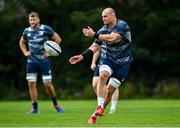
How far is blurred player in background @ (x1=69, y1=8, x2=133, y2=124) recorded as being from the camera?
12773mm

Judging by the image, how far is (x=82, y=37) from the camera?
1351 inches

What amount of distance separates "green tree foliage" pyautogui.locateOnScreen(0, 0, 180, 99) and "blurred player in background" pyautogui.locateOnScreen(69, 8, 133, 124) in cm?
1946

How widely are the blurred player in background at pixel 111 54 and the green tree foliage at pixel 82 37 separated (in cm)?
1946

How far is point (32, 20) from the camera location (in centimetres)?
1661

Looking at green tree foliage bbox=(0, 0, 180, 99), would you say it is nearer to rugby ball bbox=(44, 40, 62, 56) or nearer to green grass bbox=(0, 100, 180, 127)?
green grass bbox=(0, 100, 180, 127)

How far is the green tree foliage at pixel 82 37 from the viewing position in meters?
33.9

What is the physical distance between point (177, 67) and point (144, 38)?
2.08 m

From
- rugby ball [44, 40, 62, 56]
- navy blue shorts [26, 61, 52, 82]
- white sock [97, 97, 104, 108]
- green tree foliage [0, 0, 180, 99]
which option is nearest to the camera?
white sock [97, 97, 104, 108]

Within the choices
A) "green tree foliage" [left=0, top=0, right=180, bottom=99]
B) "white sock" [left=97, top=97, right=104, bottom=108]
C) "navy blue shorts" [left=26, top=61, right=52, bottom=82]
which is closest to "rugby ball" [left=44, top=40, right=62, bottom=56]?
"navy blue shorts" [left=26, top=61, right=52, bottom=82]

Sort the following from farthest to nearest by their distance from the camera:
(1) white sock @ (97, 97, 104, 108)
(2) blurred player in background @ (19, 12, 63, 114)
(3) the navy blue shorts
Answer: (3) the navy blue shorts → (2) blurred player in background @ (19, 12, 63, 114) → (1) white sock @ (97, 97, 104, 108)

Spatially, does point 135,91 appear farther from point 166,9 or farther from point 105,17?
point 105,17

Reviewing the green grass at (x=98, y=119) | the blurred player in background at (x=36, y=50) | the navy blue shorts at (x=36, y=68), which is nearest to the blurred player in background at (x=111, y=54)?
the green grass at (x=98, y=119)

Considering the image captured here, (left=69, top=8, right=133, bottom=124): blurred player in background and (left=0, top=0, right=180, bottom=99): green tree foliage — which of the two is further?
(left=0, top=0, right=180, bottom=99): green tree foliage

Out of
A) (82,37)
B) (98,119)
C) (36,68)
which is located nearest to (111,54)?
(98,119)
